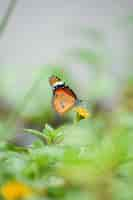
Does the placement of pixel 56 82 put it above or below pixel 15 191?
above

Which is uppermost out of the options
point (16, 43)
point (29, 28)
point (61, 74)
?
point (29, 28)

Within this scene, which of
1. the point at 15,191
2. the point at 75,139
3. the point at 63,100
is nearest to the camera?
the point at 15,191

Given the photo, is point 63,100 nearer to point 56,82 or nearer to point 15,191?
point 56,82

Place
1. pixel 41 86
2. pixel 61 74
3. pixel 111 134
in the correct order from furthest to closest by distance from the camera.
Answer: pixel 41 86 < pixel 61 74 < pixel 111 134

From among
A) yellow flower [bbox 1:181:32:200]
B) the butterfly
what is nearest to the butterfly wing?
the butterfly

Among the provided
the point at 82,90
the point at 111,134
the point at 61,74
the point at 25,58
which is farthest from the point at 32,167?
the point at 25,58

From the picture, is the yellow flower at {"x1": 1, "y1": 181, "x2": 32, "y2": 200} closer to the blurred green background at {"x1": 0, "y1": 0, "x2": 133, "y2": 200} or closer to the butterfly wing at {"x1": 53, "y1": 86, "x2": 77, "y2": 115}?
the blurred green background at {"x1": 0, "y1": 0, "x2": 133, "y2": 200}

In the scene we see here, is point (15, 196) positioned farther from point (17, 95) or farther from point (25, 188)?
point (17, 95)

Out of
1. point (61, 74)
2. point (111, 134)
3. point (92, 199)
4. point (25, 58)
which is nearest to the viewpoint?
point (92, 199)

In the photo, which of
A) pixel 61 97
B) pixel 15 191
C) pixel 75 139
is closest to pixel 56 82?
pixel 61 97

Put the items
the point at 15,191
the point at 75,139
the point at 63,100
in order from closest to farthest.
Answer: the point at 15,191 → the point at 75,139 → the point at 63,100
